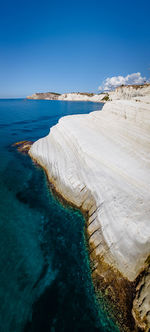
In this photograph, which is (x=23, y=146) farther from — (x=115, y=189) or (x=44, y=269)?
(x=44, y=269)

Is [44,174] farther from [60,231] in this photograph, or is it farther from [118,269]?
[118,269]

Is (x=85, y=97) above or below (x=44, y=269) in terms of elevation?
above

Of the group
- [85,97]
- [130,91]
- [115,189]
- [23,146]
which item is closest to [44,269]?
[115,189]

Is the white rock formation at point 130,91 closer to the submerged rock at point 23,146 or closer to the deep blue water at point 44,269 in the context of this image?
the submerged rock at point 23,146

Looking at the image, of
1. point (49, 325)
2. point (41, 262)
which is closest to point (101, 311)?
point (49, 325)

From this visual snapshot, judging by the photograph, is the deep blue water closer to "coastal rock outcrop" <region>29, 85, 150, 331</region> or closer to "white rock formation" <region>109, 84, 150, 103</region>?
"coastal rock outcrop" <region>29, 85, 150, 331</region>

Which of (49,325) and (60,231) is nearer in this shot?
(49,325)

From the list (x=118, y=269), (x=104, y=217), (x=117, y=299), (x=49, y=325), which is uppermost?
(x=104, y=217)
